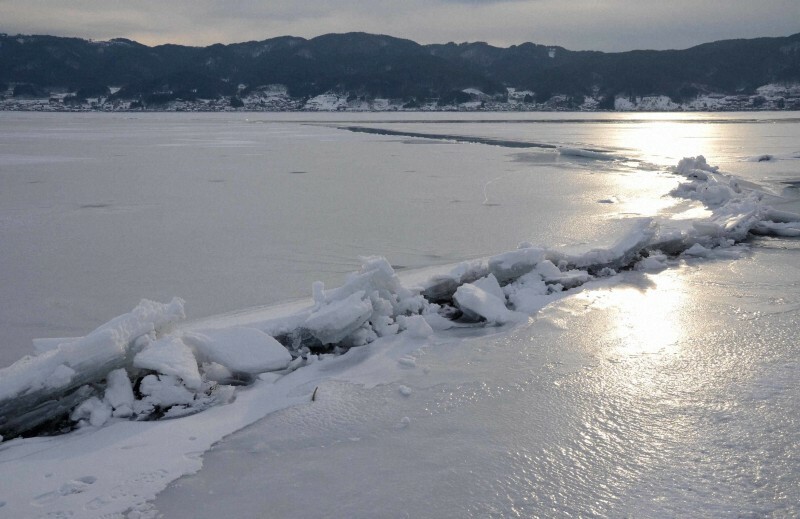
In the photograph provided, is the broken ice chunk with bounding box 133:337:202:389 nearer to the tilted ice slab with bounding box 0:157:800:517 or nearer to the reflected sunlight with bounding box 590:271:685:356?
the tilted ice slab with bounding box 0:157:800:517

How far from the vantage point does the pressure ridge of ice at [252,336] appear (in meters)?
3.41

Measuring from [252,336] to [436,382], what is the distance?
1.34 metres

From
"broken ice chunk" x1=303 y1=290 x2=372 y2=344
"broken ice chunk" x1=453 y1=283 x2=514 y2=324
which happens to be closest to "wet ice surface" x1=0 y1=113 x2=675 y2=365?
"broken ice chunk" x1=303 y1=290 x2=372 y2=344

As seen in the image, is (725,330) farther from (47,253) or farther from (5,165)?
(5,165)

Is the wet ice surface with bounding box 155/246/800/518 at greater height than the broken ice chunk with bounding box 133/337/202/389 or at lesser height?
lesser

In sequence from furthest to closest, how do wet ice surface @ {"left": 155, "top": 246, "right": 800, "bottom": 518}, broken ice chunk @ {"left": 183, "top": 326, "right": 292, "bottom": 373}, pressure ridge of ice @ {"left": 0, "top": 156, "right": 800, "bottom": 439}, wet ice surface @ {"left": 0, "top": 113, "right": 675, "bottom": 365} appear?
wet ice surface @ {"left": 0, "top": 113, "right": 675, "bottom": 365} → broken ice chunk @ {"left": 183, "top": 326, "right": 292, "bottom": 373} → pressure ridge of ice @ {"left": 0, "top": 156, "right": 800, "bottom": 439} → wet ice surface @ {"left": 155, "top": 246, "right": 800, "bottom": 518}

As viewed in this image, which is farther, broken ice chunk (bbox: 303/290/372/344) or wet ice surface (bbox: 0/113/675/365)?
wet ice surface (bbox: 0/113/675/365)

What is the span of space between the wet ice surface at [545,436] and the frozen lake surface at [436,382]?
0.01 metres

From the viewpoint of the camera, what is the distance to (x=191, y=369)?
368 cm

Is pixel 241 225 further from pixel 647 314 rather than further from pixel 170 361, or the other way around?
pixel 647 314

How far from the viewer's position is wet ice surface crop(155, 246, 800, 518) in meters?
2.59

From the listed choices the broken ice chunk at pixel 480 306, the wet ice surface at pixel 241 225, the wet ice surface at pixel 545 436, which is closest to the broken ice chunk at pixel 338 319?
the wet ice surface at pixel 545 436

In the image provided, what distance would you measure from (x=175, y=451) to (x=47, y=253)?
481 cm

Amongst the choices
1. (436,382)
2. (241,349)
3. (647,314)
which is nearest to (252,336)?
(241,349)
